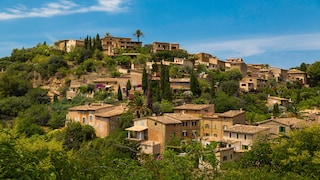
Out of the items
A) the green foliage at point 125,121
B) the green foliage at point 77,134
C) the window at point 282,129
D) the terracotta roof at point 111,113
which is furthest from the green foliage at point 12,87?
the window at point 282,129

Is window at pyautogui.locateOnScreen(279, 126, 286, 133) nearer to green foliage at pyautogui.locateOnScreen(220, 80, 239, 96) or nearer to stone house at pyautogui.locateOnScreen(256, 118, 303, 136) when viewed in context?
stone house at pyautogui.locateOnScreen(256, 118, 303, 136)

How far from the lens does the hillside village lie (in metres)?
34.9

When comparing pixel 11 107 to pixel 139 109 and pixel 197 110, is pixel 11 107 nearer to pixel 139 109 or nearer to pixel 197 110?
pixel 139 109

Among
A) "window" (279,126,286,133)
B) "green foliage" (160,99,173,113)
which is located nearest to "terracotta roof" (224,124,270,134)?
"window" (279,126,286,133)

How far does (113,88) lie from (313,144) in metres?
35.8

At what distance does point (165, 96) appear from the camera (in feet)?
158

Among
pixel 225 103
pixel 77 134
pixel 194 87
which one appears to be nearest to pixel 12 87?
pixel 77 134

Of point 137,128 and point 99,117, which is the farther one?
point 99,117

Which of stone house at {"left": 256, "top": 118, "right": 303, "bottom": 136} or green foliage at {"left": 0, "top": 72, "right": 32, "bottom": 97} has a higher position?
green foliage at {"left": 0, "top": 72, "right": 32, "bottom": 97}

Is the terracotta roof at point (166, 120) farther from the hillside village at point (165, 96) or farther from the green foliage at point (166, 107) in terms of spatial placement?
the green foliage at point (166, 107)

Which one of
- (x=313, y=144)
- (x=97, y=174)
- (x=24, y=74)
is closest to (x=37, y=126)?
(x=24, y=74)

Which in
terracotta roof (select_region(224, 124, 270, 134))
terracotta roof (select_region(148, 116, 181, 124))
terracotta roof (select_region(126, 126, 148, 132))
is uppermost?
terracotta roof (select_region(148, 116, 181, 124))

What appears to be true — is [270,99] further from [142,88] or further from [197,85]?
[142,88]

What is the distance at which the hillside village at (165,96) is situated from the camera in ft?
114
